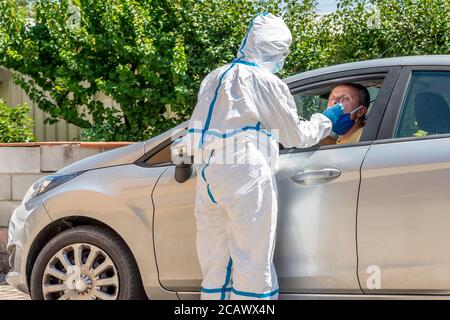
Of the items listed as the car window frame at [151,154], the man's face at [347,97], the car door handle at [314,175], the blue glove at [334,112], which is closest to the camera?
the car door handle at [314,175]

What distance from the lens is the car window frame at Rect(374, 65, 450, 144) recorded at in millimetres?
4141

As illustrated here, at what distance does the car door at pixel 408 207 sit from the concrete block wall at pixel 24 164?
3.41 m

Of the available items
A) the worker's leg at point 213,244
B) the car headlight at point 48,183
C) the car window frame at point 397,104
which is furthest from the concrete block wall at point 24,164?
the car window frame at point 397,104

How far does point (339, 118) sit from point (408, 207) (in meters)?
0.72

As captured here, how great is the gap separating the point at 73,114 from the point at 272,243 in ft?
18.5

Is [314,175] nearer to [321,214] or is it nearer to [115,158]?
[321,214]

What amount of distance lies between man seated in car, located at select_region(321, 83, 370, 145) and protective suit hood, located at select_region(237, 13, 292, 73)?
471 mm

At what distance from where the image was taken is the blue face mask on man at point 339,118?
173 inches

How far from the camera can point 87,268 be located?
4777 millimetres

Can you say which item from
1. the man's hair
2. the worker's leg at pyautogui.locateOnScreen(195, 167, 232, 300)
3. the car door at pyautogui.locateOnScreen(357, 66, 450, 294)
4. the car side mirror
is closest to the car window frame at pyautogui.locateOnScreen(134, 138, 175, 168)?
the car side mirror

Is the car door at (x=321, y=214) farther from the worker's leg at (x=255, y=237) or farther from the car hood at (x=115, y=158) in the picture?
the car hood at (x=115, y=158)

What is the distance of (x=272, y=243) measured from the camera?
4.07 meters

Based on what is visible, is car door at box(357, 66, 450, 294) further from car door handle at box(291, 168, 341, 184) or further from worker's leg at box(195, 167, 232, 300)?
worker's leg at box(195, 167, 232, 300)

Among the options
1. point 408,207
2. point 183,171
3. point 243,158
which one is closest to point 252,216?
point 243,158
